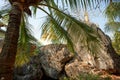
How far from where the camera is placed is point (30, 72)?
15.4 meters

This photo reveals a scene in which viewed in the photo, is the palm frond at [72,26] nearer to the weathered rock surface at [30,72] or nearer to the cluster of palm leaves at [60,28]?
the cluster of palm leaves at [60,28]

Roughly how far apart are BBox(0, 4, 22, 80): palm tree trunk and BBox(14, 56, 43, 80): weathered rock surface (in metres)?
10.5

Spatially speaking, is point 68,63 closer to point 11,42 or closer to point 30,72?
point 30,72

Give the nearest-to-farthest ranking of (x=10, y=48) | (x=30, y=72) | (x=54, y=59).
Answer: (x=10, y=48)
(x=54, y=59)
(x=30, y=72)

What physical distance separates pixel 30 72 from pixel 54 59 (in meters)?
1.67

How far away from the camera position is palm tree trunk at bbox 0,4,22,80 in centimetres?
471

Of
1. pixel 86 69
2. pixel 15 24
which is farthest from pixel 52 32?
pixel 86 69

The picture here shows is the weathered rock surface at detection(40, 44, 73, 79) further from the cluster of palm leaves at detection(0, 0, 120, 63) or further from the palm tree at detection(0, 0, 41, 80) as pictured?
the palm tree at detection(0, 0, 41, 80)

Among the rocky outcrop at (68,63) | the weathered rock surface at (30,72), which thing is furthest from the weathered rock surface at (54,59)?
the weathered rock surface at (30,72)

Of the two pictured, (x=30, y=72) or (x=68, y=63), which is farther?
(x=30, y=72)

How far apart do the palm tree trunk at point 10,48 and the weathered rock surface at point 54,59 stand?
946 centimetres

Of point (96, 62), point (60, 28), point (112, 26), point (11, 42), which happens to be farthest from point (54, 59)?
point (11, 42)

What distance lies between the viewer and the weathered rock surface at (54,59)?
14.8 meters

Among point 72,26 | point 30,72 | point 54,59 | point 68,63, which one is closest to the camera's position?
point 72,26
